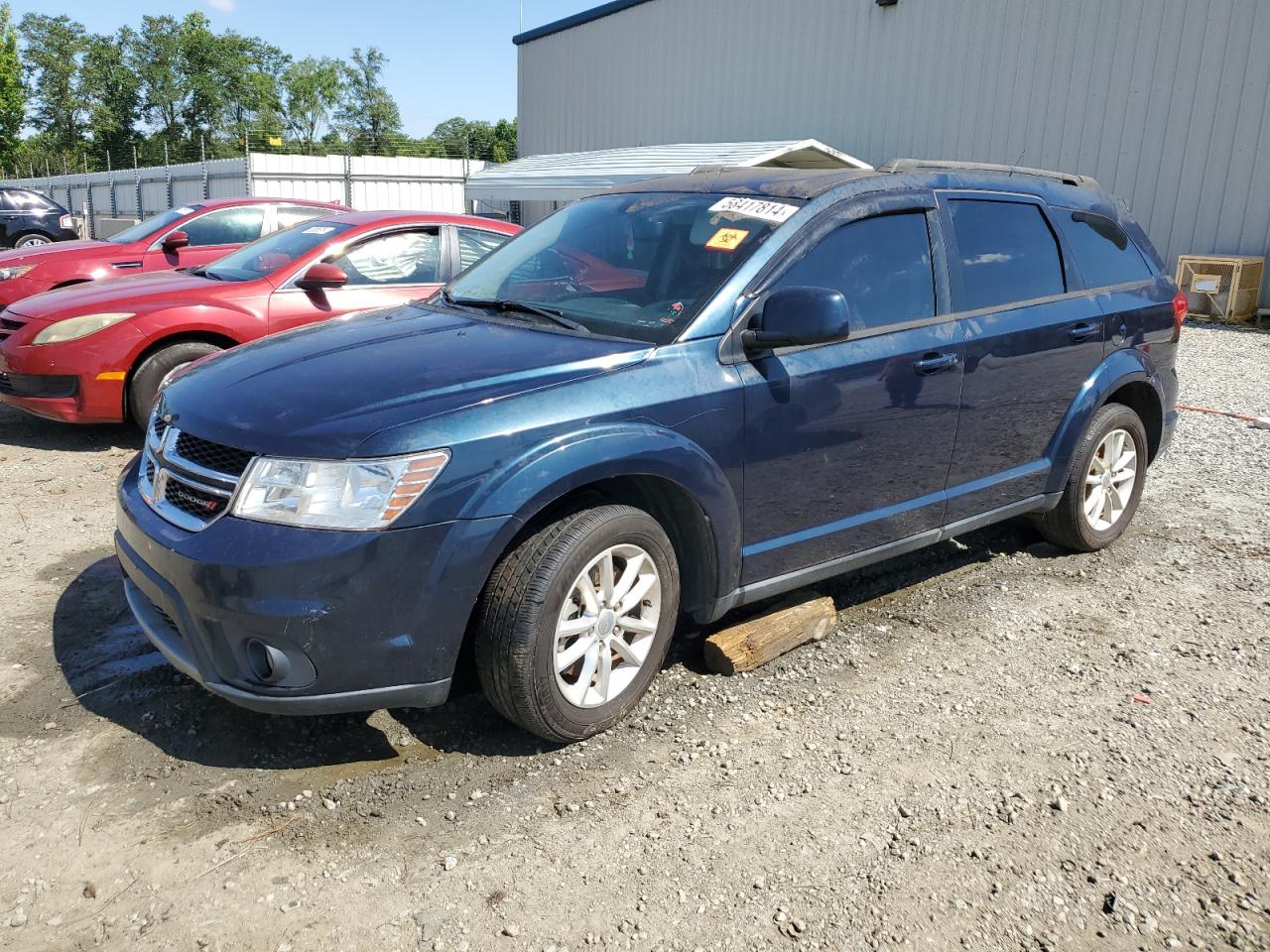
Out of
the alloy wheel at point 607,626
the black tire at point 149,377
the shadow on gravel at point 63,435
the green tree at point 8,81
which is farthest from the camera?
the green tree at point 8,81

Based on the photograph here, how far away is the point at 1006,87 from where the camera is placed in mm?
16875

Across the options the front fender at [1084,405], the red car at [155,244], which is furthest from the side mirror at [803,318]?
the red car at [155,244]

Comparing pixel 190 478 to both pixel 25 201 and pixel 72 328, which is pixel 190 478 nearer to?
pixel 72 328

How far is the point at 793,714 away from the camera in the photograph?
354 cm

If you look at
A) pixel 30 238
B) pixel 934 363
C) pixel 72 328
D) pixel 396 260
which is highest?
pixel 396 260

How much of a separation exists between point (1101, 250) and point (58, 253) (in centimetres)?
953

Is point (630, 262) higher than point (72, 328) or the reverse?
higher

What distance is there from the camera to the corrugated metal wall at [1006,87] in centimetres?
1420

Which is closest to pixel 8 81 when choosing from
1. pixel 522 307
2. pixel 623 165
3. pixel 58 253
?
pixel 623 165

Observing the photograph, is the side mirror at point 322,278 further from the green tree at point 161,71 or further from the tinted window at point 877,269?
the green tree at point 161,71

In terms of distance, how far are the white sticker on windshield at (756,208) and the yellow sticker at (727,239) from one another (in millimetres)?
100

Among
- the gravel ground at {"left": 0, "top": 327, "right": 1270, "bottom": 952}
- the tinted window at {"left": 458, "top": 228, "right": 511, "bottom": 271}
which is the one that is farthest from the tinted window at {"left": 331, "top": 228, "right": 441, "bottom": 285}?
the gravel ground at {"left": 0, "top": 327, "right": 1270, "bottom": 952}

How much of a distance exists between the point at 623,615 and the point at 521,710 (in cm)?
45

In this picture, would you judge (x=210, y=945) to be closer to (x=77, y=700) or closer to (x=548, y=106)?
(x=77, y=700)
